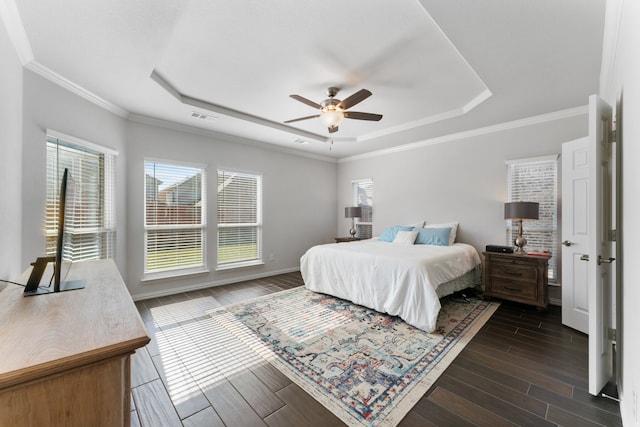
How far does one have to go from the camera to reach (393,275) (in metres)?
3.06

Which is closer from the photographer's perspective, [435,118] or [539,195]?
[539,195]

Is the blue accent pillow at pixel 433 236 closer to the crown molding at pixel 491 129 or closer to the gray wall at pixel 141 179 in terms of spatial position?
the crown molding at pixel 491 129

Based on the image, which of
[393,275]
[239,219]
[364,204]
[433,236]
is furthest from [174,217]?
[433,236]

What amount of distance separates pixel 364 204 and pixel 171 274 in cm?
405

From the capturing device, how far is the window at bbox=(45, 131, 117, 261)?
102 inches

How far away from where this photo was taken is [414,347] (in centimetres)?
246

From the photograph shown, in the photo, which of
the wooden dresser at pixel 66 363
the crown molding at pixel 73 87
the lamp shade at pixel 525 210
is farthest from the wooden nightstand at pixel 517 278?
the crown molding at pixel 73 87

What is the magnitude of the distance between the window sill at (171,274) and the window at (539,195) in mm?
4897

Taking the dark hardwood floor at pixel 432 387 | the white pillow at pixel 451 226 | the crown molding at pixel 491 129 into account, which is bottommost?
the dark hardwood floor at pixel 432 387

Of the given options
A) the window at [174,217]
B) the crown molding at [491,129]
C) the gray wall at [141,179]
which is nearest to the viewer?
the gray wall at [141,179]

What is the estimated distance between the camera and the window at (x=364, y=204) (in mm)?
5949

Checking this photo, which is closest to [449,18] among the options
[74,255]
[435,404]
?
[435,404]

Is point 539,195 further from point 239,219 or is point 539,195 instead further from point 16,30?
point 16,30

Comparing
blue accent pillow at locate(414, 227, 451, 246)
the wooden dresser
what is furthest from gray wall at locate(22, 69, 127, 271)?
blue accent pillow at locate(414, 227, 451, 246)
